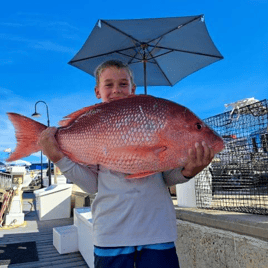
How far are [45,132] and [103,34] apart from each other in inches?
182

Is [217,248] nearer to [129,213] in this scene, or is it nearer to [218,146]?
[129,213]

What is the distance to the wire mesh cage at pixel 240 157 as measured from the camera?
2855mm

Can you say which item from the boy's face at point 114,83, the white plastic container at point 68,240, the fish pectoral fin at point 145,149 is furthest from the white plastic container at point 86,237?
the fish pectoral fin at point 145,149

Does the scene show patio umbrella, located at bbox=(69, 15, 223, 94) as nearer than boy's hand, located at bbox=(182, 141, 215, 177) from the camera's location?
No

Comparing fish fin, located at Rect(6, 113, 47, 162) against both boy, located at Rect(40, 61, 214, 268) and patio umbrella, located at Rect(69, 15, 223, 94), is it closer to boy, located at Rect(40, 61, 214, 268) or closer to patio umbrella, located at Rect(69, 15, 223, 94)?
boy, located at Rect(40, 61, 214, 268)

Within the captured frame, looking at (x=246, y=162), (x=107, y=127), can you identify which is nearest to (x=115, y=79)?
(x=107, y=127)

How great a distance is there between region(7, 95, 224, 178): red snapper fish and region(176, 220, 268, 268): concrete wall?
1340 millimetres

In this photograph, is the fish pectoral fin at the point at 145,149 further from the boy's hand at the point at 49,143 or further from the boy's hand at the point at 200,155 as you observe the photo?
the boy's hand at the point at 49,143

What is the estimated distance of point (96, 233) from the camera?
57.4 inches

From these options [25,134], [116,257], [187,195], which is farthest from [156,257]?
[187,195]

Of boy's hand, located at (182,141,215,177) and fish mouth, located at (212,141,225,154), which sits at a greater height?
fish mouth, located at (212,141,225,154)

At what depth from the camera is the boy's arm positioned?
143cm

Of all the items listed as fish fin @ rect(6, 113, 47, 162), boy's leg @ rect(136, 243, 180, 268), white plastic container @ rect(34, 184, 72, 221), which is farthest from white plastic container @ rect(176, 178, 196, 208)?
white plastic container @ rect(34, 184, 72, 221)

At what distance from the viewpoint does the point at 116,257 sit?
4.44ft
